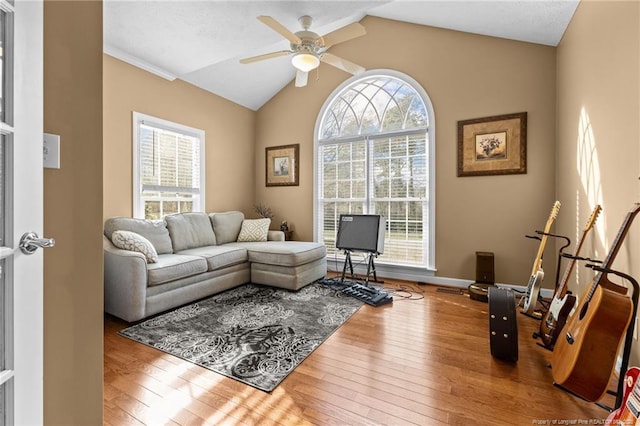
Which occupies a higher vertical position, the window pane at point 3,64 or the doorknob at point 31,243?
the window pane at point 3,64

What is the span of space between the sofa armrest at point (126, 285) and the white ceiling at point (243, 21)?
220 centimetres

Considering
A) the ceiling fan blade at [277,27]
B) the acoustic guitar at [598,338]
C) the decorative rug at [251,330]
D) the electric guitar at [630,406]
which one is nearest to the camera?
the electric guitar at [630,406]

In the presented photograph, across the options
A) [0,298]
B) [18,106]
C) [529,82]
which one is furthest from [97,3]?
[529,82]

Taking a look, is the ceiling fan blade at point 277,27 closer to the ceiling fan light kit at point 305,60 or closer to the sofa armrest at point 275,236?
the ceiling fan light kit at point 305,60

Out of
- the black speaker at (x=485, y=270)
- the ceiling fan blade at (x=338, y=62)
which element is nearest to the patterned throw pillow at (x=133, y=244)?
the ceiling fan blade at (x=338, y=62)

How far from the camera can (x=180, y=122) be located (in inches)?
162

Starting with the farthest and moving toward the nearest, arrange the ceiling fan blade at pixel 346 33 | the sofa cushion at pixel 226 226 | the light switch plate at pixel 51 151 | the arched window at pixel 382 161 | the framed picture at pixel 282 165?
the framed picture at pixel 282 165, the sofa cushion at pixel 226 226, the arched window at pixel 382 161, the ceiling fan blade at pixel 346 33, the light switch plate at pixel 51 151

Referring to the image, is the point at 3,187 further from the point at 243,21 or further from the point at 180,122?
the point at 180,122

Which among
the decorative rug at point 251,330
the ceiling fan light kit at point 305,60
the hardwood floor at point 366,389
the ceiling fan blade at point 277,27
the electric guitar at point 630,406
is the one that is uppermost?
the ceiling fan blade at point 277,27

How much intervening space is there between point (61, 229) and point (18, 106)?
1.30 feet

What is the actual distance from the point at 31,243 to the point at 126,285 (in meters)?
1.97

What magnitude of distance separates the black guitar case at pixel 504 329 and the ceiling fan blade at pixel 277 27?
2735mm

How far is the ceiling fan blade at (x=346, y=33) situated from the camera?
252 cm

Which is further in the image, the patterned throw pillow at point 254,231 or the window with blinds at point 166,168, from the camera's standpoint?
the patterned throw pillow at point 254,231
